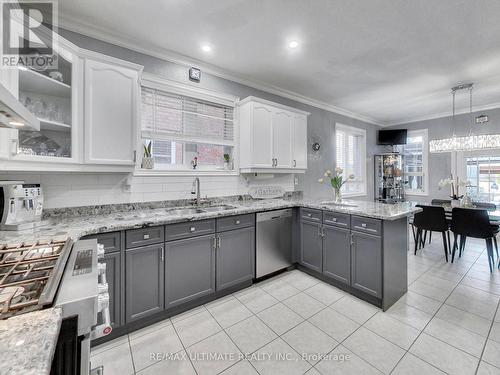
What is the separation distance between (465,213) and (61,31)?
207 inches

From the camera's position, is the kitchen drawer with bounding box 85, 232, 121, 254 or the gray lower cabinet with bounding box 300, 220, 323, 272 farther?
the gray lower cabinet with bounding box 300, 220, 323, 272

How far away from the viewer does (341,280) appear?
2598 mm

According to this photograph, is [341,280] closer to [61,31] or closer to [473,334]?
[473,334]

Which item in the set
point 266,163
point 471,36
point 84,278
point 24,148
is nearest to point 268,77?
point 266,163

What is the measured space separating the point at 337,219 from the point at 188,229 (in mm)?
1671

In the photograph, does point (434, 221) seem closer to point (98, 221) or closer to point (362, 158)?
point (362, 158)

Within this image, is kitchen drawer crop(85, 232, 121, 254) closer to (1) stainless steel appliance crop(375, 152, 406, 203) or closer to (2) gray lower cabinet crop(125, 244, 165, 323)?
(2) gray lower cabinet crop(125, 244, 165, 323)

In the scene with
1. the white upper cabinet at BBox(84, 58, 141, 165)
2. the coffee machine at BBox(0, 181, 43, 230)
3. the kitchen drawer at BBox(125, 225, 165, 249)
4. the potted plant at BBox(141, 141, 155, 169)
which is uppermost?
the white upper cabinet at BBox(84, 58, 141, 165)

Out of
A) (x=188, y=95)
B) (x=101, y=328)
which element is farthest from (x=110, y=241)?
(x=188, y=95)

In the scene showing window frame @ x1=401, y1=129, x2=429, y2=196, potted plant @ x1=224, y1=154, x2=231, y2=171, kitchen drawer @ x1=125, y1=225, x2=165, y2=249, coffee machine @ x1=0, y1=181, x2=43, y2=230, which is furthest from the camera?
window frame @ x1=401, y1=129, x2=429, y2=196

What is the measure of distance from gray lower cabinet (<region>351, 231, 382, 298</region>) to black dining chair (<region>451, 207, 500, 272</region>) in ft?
6.45

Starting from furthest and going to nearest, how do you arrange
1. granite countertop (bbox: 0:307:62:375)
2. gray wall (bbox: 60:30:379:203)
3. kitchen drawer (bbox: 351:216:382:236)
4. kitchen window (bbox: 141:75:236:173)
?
kitchen window (bbox: 141:75:236:173), gray wall (bbox: 60:30:379:203), kitchen drawer (bbox: 351:216:382:236), granite countertop (bbox: 0:307:62:375)

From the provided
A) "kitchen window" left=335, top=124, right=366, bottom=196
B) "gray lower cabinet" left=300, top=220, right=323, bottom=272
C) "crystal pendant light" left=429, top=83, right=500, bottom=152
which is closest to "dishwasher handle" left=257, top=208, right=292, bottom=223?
"gray lower cabinet" left=300, top=220, right=323, bottom=272

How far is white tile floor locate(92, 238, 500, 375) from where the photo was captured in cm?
159
